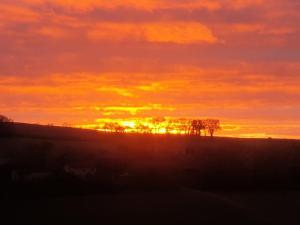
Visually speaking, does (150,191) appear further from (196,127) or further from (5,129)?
(196,127)

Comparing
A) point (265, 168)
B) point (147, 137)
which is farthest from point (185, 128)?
point (265, 168)

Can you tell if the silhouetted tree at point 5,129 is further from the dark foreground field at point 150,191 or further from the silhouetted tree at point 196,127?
the silhouetted tree at point 196,127

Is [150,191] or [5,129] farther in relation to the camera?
[5,129]

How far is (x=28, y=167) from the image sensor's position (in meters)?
48.2

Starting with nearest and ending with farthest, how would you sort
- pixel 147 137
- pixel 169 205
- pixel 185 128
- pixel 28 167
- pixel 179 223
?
pixel 179 223, pixel 169 205, pixel 28 167, pixel 147 137, pixel 185 128

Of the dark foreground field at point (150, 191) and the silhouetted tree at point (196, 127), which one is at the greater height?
the silhouetted tree at point (196, 127)

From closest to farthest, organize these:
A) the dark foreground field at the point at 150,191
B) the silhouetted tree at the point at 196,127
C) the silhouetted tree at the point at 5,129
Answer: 1. the dark foreground field at the point at 150,191
2. the silhouetted tree at the point at 5,129
3. the silhouetted tree at the point at 196,127

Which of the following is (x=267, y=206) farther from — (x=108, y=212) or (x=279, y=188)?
(x=108, y=212)

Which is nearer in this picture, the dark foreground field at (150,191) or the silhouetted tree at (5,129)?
the dark foreground field at (150,191)

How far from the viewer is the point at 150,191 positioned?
144ft

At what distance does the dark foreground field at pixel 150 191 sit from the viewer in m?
38.7

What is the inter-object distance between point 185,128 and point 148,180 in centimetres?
7485

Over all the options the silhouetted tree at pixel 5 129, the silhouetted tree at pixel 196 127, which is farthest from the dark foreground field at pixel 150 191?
the silhouetted tree at pixel 196 127

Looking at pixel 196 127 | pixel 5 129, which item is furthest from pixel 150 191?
pixel 196 127
